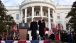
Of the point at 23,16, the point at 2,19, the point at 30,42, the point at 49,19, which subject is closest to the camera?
the point at 30,42

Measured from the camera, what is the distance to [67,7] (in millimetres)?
46281

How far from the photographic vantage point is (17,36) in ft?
48.7

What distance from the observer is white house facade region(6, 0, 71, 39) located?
42.3 m

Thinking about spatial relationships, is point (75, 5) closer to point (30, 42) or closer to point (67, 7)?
point (30, 42)

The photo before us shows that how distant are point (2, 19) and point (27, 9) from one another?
19.6 m

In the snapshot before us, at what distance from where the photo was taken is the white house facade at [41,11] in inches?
1667

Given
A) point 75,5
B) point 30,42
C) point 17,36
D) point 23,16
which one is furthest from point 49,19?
point 30,42

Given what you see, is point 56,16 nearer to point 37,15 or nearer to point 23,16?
point 37,15

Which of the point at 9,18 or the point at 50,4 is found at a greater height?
the point at 50,4

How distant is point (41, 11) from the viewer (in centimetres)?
4156

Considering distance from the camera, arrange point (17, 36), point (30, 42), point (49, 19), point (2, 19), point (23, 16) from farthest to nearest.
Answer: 1. point (23, 16)
2. point (49, 19)
3. point (2, 19)
4. point (17, 36)
5. point (30, 42)

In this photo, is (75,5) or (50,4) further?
(50,4)

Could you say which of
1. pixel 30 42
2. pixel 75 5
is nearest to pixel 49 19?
pixel 75 5

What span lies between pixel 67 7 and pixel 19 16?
1155cm
